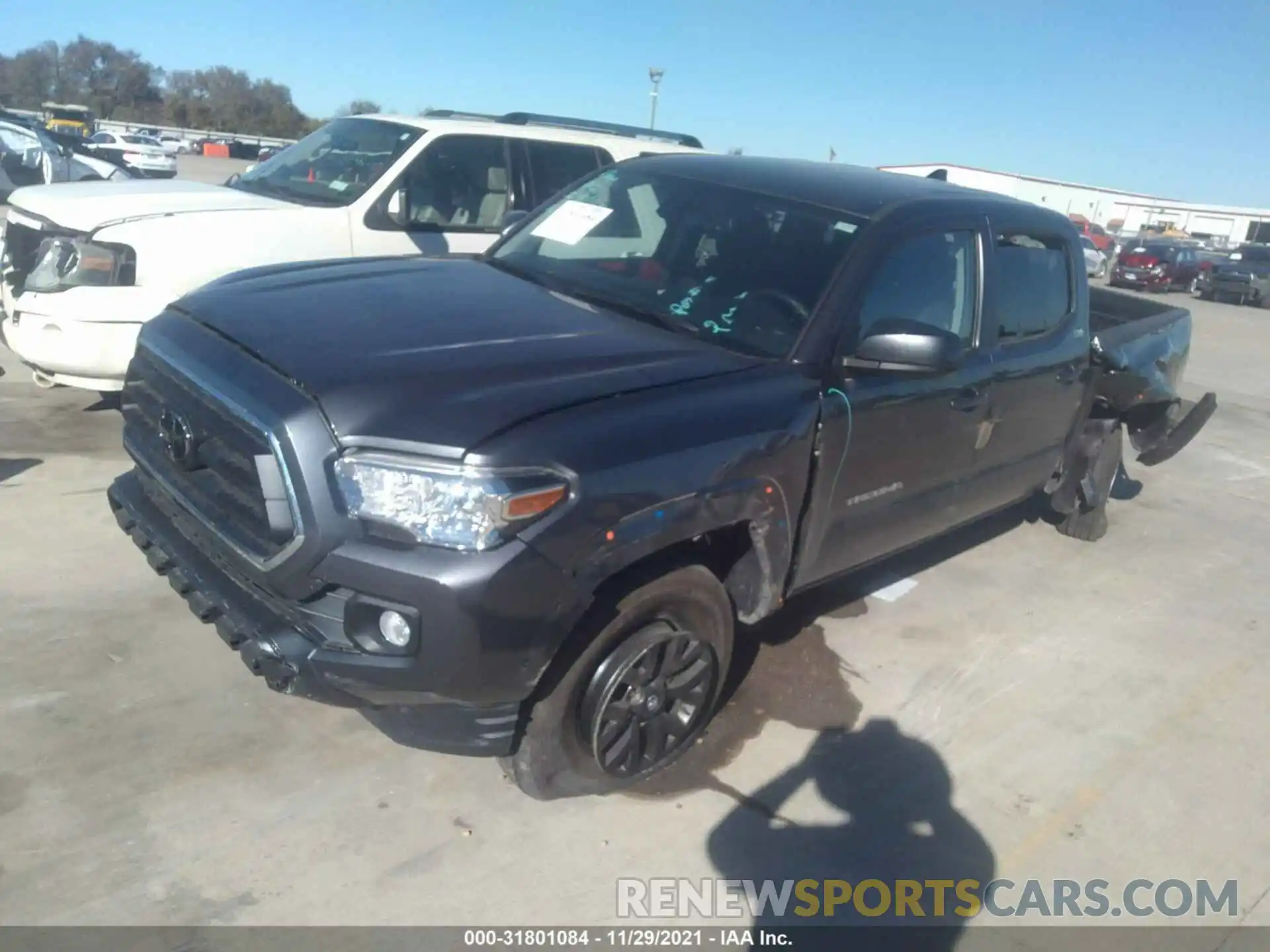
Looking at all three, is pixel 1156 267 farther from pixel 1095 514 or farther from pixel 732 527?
Answer: pixel 732 527

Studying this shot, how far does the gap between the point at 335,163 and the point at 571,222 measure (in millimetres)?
3193

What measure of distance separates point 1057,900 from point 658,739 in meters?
1.32

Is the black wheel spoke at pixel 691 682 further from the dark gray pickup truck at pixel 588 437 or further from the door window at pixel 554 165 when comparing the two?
the door window at pixel 554 165

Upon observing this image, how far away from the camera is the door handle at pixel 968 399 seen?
3.97 metres

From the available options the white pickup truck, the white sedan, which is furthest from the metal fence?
the white pickup truck

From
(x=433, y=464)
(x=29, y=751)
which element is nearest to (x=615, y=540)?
(x=433, y=464)

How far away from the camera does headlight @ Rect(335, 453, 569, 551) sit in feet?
8.22

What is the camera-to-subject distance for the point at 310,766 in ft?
10.5

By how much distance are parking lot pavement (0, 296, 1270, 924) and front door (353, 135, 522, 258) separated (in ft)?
7.86

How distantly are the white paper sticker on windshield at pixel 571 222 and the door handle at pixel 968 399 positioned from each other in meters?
1.65

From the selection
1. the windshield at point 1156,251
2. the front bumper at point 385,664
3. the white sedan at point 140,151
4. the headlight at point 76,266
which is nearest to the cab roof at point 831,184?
the front bumper at point 385,664

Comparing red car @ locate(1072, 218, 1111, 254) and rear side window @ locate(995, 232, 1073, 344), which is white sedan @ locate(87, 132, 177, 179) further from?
red car @ locate(1072, 218, 1111, 254)

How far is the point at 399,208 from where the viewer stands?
657cm

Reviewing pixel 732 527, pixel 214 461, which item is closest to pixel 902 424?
pixel 732 527
